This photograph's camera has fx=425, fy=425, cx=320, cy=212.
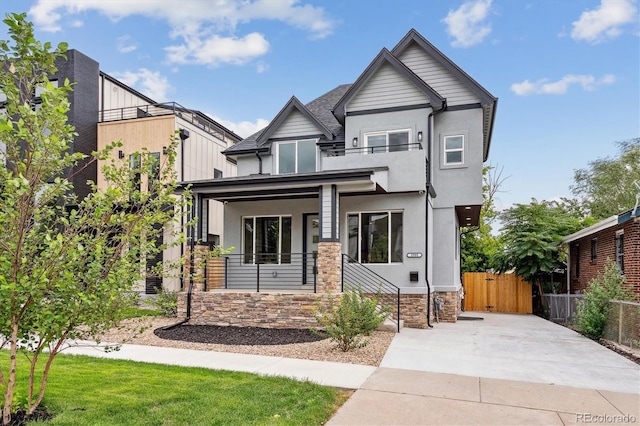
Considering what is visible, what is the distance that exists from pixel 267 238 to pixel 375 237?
154 inches

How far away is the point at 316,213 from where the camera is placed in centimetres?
1442

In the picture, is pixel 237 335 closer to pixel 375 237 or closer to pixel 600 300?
pixel 375 237

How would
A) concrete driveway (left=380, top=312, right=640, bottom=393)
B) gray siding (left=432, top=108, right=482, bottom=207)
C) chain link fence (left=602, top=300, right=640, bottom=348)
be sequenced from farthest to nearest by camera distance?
gray siding (left=432, top=108, right=482, bottom=207) → chain link fence (left=602, top=300, right=640, bottom=348) → concrete driveway (left=380, top=312, right=640, bottom=393)

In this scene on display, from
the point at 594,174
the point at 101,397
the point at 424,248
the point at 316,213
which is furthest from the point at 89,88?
the point at 594,174

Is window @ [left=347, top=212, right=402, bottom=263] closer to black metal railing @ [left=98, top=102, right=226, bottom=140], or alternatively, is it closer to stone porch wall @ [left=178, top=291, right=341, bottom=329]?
stone porch wall @ [left=178, top=291, right=341, bottom=329]

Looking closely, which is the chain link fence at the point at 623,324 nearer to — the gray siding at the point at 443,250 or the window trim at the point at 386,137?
the gray siding at the point at 443,250

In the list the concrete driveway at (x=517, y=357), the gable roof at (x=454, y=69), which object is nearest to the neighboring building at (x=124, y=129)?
the gable roof at (x=454, y=69)

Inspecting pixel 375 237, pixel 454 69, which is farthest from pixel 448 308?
pixel 454 69

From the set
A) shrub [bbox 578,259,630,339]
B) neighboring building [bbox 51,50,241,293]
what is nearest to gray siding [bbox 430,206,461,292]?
shrub [bbox 578,259,630,339]

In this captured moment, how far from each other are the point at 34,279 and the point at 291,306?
8.17 m

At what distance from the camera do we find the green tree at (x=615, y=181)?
2950cm

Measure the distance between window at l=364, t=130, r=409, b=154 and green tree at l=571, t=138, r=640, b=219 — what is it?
2307 cm

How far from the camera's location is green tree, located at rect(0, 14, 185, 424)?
378cm

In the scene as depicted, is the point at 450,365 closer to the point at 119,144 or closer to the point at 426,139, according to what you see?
the point at 119,144
